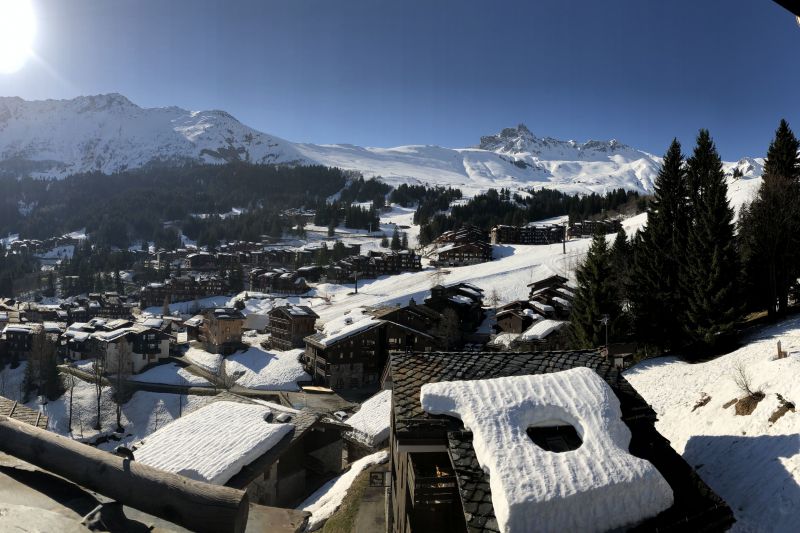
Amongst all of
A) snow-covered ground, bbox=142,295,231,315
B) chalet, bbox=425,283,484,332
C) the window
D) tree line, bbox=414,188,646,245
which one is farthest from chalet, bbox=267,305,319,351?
tree line, bbox=414,188,646,245

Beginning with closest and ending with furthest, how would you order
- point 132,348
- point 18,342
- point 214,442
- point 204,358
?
point 214,442 < point 132,348 < point 204,358 < point 18,342

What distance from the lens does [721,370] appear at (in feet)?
68.5

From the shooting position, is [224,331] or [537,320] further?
[224,331]

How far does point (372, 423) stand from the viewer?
94.0 feet

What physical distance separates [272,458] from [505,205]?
156590 millimetres

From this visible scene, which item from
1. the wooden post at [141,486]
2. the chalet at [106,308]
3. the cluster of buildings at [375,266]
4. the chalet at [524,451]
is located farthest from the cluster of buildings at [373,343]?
the chalet at [106,308]

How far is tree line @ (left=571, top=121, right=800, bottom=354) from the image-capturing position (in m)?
26.5

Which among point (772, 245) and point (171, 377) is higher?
point (772, 245)

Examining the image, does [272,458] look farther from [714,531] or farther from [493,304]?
[493,304]

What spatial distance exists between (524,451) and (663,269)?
28395 mm

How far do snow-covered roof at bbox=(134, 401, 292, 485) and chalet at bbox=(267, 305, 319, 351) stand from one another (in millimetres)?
41419

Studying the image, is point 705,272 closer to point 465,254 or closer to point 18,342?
point 465,254

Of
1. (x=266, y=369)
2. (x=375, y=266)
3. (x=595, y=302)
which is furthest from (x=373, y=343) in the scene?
(x=375, y=266)

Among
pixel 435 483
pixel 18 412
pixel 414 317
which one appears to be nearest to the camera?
pixel 435 483
